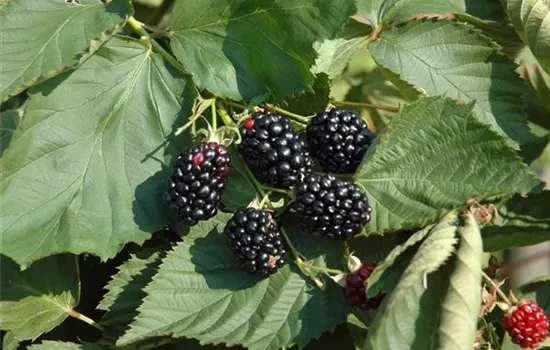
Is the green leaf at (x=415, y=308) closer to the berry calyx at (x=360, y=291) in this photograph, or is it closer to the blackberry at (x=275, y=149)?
the berry calyx at (x=360, y=291)

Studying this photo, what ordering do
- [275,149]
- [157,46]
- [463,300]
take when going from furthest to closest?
[157,46] < [275,149] < [463,300]

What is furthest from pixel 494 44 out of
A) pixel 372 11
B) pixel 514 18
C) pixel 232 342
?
pixel 232 342

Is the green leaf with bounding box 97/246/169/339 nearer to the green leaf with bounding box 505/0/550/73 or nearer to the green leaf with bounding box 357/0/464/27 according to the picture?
the green leaf with bounding box 357/0/464/27

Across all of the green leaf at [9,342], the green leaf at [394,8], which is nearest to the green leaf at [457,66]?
the green leaf at [394,8]

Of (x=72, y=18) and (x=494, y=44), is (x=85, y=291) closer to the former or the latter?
(x=72, y=18)

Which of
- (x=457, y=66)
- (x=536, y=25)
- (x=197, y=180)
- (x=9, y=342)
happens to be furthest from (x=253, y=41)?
(x=9, y=342)

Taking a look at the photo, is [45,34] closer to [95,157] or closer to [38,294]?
[95,157]
